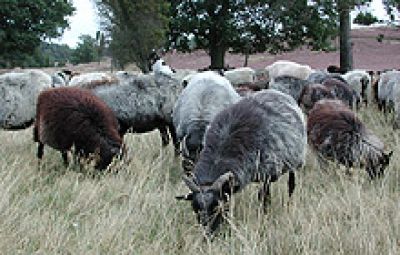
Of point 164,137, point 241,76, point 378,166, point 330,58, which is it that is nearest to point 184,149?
point 378,166

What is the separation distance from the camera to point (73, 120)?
23.2 feet

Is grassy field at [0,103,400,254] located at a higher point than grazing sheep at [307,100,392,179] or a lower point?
lower

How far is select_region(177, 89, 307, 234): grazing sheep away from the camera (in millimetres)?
5004

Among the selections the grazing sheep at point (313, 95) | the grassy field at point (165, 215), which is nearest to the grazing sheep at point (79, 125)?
the grassy field at point (165, 215)

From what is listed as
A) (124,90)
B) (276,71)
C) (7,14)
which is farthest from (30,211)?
(7,14)

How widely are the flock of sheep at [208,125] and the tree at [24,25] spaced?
23036 mm

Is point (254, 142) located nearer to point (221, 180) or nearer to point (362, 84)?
point (221, 180)

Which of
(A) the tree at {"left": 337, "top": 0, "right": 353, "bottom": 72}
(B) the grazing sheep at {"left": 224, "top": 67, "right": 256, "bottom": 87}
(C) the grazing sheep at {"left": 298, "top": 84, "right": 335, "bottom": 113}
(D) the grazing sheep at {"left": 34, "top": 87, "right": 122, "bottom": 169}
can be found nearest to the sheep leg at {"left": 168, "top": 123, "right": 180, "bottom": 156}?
(D) the grazing sheep at {"left": 34, "top": 87, "right": 122, "bottom": 169}

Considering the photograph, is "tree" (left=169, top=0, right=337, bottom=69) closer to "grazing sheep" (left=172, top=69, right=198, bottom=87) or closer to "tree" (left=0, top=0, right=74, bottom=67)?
"tree" (left=0, top=0, right=74, bottom=67)

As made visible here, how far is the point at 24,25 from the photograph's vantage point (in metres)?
32.2

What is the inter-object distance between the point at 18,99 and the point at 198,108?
136 inches

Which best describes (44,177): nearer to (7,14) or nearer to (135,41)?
(135,41)

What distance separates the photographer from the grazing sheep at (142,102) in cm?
856

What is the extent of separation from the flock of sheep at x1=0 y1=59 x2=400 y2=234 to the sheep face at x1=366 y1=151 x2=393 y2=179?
12 mm
